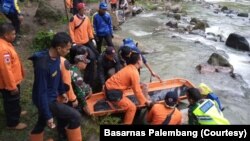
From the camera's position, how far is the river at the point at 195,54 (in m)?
10.5

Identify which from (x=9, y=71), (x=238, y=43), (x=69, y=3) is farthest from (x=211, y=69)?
(x=9, y=71)

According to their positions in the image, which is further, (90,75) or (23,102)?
(90,75)

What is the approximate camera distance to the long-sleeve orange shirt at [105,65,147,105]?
674cm

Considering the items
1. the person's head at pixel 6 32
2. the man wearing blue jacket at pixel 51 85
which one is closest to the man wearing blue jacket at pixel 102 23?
the person's head at pixel 6 32

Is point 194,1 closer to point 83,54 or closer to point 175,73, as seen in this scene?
point 175,73

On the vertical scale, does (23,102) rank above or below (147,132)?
below

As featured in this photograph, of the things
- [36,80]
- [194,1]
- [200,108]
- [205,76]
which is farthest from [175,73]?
[194,1]

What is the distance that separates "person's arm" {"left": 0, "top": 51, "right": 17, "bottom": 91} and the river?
5676 millimetres

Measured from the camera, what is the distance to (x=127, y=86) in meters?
7.00

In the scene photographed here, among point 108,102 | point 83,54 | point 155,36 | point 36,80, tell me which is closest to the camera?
point 36,80

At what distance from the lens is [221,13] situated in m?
26.5

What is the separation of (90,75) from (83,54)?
1.52 meters

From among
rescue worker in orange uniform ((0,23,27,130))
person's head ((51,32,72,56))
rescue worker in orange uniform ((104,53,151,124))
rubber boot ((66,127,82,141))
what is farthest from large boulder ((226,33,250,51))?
person's head ((51,32,72,56))

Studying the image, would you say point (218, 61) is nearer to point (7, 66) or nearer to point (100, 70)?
point (100, 70)
